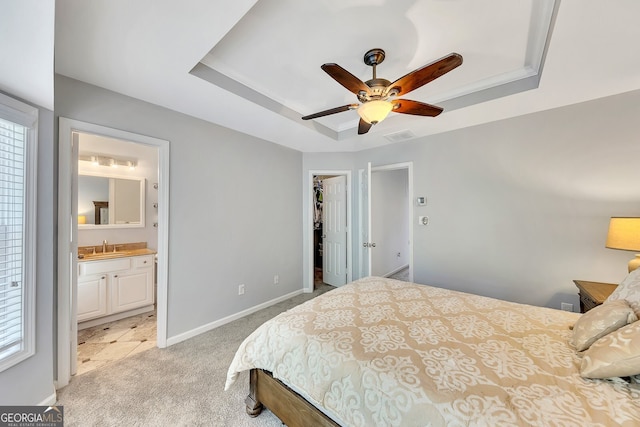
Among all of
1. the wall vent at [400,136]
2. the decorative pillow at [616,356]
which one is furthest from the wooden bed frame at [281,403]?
the wall vent at [400,136]

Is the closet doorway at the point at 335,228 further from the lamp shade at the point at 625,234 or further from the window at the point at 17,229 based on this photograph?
the window at the point at 17,229

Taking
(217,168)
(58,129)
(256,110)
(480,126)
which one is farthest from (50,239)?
(480,126)

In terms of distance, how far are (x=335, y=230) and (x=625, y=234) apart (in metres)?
3.20

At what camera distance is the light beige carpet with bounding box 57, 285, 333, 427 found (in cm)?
151

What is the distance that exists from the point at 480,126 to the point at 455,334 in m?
2.48

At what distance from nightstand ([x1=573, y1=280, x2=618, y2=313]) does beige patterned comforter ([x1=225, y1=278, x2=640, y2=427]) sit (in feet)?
1.15

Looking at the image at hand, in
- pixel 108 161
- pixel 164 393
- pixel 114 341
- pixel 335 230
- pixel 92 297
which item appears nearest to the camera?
pixel 164 393

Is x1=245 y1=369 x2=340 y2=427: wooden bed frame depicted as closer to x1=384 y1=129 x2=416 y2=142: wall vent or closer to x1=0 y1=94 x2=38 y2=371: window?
x1=0 y1=94 x2=38 y2=371: window

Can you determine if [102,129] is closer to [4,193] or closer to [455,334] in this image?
[4,193]

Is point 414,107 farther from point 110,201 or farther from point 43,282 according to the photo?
point 110,201

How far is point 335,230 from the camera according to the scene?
4.25m

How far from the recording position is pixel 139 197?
3.53m

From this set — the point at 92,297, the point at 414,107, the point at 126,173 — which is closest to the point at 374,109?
the point at 414,107

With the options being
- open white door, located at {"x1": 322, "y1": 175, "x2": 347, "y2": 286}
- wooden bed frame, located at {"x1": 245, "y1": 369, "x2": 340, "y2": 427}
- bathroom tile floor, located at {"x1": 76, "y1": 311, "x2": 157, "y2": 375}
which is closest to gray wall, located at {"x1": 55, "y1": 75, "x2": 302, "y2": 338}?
bathroom tile floor, located at {"x1": 76, "y1": 311, "x2": 157, "y2": 375}
